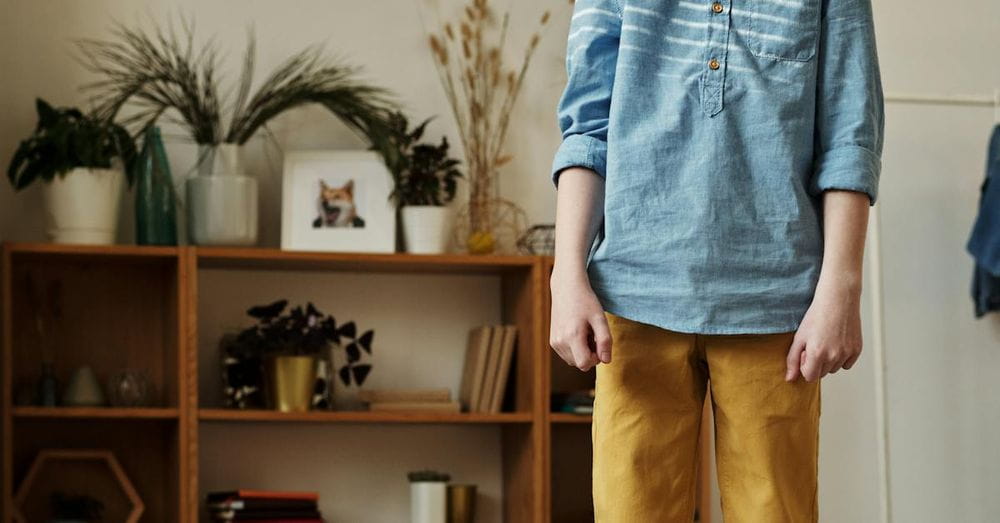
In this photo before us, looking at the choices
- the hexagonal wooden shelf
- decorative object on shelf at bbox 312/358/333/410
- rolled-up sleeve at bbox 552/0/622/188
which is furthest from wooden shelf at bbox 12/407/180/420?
rolled-up sleeve at bbox 552/0/622/188

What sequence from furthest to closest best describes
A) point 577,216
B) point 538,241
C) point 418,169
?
point 538,241
point 418,169
point 577,216

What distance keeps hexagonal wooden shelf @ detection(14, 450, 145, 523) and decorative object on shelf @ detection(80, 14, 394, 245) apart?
60 centimetres

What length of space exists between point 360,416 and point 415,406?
18 cm

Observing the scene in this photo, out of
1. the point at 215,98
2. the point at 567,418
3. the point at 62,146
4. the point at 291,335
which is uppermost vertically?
the point at 215,98

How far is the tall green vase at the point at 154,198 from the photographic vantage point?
309 cm

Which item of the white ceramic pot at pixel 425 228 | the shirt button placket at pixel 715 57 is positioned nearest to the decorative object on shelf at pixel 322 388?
the white ceramic pot at pixel 425 228

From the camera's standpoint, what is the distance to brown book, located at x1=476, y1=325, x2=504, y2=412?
3.29 m

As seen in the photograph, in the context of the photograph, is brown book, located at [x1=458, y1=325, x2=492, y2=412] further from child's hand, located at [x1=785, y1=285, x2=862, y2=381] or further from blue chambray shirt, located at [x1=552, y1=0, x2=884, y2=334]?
child's hand, located at [x1=785, y1=285, x2=862, y2=381]

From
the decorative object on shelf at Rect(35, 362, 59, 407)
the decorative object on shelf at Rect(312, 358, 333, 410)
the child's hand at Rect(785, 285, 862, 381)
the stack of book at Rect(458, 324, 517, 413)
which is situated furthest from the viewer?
the stack of book at Rect(458, 324, 517, 413)

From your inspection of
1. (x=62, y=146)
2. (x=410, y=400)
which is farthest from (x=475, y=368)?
(x=62, y=146)

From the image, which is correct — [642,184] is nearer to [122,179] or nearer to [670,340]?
[670,340]

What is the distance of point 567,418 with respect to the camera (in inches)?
126

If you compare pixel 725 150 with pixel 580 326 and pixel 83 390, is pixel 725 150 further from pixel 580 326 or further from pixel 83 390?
pixel 83 390

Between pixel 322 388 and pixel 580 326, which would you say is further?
pixel 322 388
